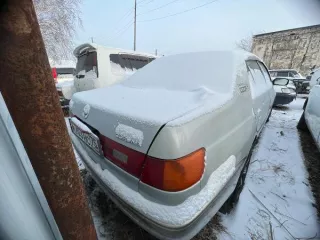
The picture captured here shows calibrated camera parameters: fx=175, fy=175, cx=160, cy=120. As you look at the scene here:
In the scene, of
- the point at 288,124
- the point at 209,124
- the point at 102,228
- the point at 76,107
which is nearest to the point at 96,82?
the point at 76,107

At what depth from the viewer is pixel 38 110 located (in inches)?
19.7

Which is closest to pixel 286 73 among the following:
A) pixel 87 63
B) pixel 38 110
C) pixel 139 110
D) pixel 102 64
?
pixel 102 64

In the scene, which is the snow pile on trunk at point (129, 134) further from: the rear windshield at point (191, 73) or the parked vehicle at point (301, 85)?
the parked vehicle at point (301, 85)

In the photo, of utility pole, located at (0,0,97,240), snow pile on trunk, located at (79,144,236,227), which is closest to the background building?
snow pile on trunk, located at (79,144,236,227)

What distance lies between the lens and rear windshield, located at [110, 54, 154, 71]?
397 cm

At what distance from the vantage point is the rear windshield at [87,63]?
3.85 metres

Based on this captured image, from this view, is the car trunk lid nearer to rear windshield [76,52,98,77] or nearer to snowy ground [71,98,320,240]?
snowy ground [71,98,320,240]

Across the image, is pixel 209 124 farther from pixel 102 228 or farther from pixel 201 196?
pixel 102 228

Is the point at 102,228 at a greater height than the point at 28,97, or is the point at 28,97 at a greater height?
the point at 28,97

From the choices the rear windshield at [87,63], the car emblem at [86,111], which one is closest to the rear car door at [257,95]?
the car emblem at [86,111]

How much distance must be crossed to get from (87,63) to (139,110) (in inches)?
144

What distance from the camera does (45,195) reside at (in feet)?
1.87

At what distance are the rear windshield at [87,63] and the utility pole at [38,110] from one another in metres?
3.57

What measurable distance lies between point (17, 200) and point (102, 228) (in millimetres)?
1370
